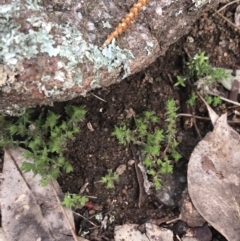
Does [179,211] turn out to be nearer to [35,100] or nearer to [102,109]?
[102,109]

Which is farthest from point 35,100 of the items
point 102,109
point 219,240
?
point 219,240

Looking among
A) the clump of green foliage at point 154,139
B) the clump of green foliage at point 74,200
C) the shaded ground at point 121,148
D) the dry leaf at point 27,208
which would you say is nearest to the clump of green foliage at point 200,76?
the shaded ground at point 121,148

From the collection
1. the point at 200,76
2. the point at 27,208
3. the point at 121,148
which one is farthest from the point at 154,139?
the point at 27,208

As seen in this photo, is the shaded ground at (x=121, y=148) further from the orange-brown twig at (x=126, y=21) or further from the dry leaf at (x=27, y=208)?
the orange-brown twig at (x=126, y=21)

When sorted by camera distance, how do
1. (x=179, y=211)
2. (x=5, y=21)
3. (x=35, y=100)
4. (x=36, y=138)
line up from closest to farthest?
(x=5, y=21)
(x=35, y=100)
(x=36, y=138)
(x=179, y=211)

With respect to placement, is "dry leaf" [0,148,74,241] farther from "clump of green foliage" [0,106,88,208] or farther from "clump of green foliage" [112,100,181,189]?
"clump of green foliage" [112,100,181,189]

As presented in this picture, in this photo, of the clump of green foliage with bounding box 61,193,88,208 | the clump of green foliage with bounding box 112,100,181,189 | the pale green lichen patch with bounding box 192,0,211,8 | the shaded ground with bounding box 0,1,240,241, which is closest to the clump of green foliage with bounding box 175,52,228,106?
the shaded ground with bounding box 0,1,240,241
